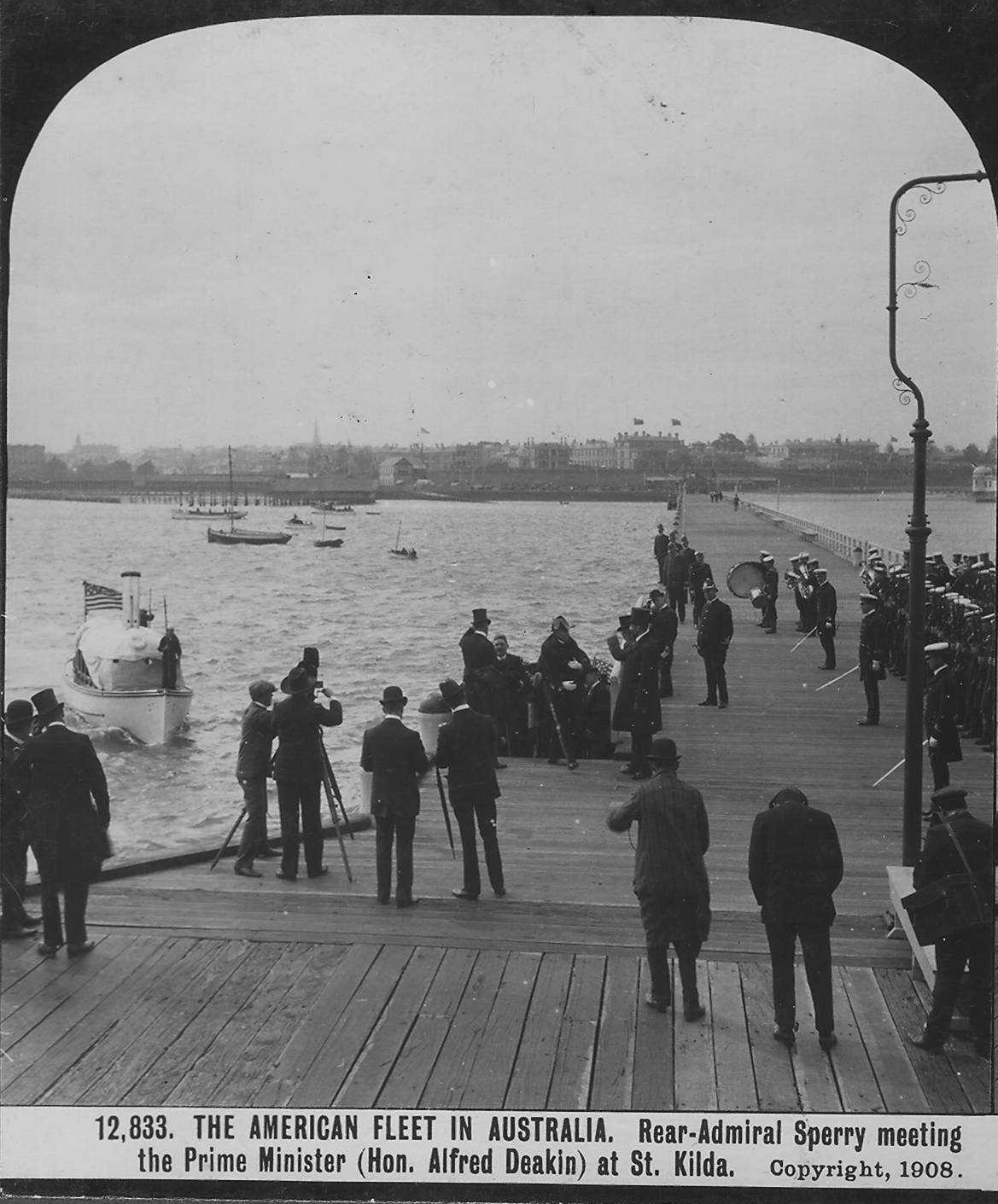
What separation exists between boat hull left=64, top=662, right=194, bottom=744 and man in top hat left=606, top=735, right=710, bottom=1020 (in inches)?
629

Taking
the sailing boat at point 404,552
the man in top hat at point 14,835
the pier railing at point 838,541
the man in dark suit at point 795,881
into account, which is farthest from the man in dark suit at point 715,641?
the sailing boat at point 404,552

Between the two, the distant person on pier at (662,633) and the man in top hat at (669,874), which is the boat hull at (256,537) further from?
the man in top hat at (669,874)

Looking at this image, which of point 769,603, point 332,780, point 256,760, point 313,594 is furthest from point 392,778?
point 313,594

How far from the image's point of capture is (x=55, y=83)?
16.7 ft

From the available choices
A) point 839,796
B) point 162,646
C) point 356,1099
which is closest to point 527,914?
point 356,1099

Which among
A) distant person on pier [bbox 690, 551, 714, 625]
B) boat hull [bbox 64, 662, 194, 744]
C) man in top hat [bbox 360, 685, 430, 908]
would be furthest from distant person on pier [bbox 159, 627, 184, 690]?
man in top hat [bbox 360, 685, 430, 908]

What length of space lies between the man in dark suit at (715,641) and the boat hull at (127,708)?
1169 cm

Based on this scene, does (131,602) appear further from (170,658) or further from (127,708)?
(127,708)

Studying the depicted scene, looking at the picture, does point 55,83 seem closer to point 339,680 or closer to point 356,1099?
point 356,1099

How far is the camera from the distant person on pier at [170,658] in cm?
1997

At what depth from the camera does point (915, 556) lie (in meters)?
5.53

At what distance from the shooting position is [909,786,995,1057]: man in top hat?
192 inches

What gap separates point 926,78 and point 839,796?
540cm

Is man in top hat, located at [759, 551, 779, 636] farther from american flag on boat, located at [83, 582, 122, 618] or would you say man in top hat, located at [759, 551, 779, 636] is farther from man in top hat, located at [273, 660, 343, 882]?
man in top hat, located at [273, 660, 343, 882]
